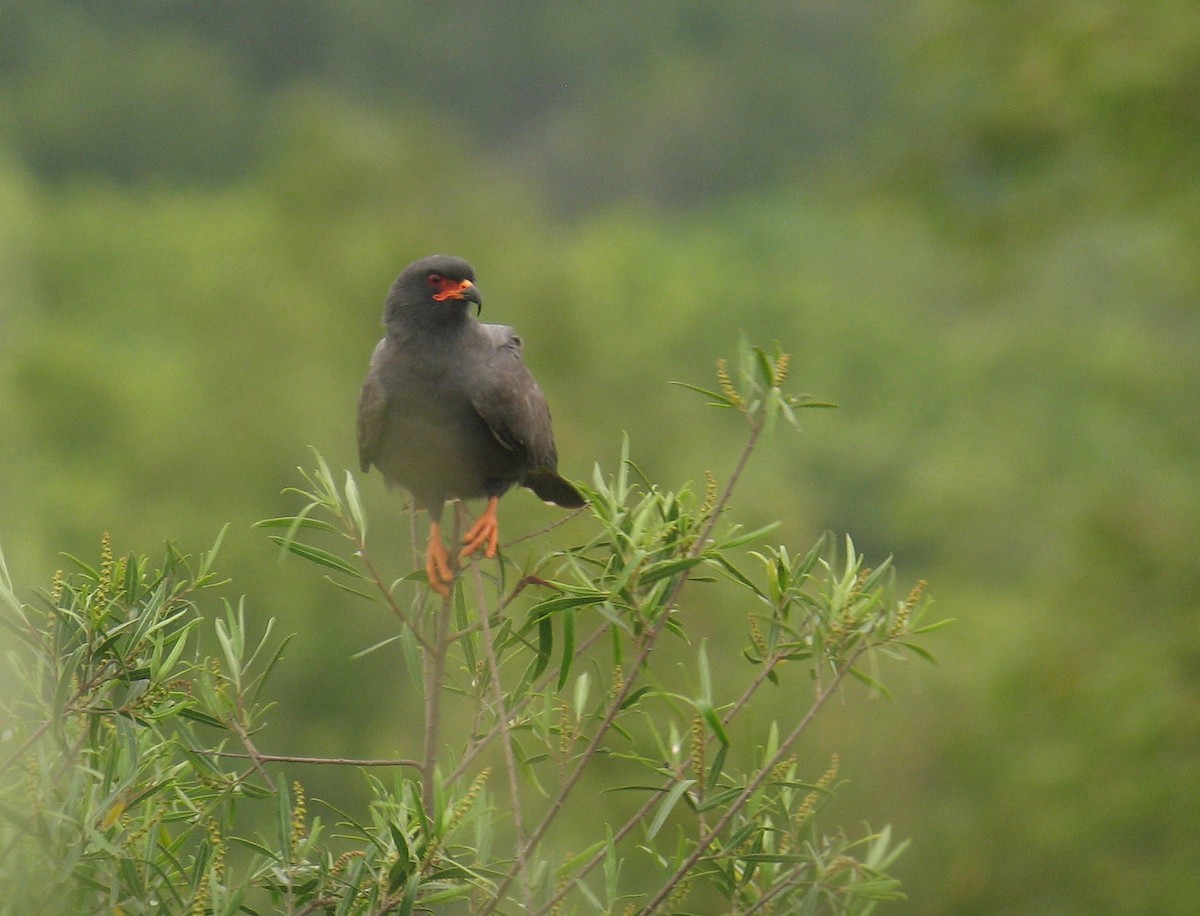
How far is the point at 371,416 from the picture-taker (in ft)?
13.4

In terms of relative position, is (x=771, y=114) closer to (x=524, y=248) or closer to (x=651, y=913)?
(x=524, y=248)

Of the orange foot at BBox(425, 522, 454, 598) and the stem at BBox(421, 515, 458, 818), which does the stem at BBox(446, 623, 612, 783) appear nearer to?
the stem at BBox(421, 515, 458, 818)

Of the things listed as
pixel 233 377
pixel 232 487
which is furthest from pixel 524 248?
pixel 232 487

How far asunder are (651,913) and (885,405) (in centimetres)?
3706

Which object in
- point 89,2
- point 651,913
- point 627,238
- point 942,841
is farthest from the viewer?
point 89,2

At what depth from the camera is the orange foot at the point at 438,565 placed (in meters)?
3.16

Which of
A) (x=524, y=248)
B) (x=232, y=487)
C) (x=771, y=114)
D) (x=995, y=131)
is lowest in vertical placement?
(x=232, y=487)

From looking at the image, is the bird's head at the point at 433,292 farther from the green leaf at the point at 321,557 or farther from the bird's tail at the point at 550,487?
the green leaf at the point at 321,557

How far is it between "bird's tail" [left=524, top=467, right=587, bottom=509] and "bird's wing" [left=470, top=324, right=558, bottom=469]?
0.05m

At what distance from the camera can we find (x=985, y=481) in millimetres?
22359

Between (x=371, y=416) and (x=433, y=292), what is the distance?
1.25 feet

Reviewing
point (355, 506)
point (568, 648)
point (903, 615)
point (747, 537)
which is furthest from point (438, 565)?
point (903, 615)

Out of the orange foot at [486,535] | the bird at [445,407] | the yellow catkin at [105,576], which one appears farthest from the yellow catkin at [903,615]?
the yellow catkin at [105,576]

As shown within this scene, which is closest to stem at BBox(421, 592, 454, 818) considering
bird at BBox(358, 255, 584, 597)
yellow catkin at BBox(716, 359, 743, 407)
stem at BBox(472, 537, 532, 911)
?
stem at BBox(472, 537, 532, 911)
